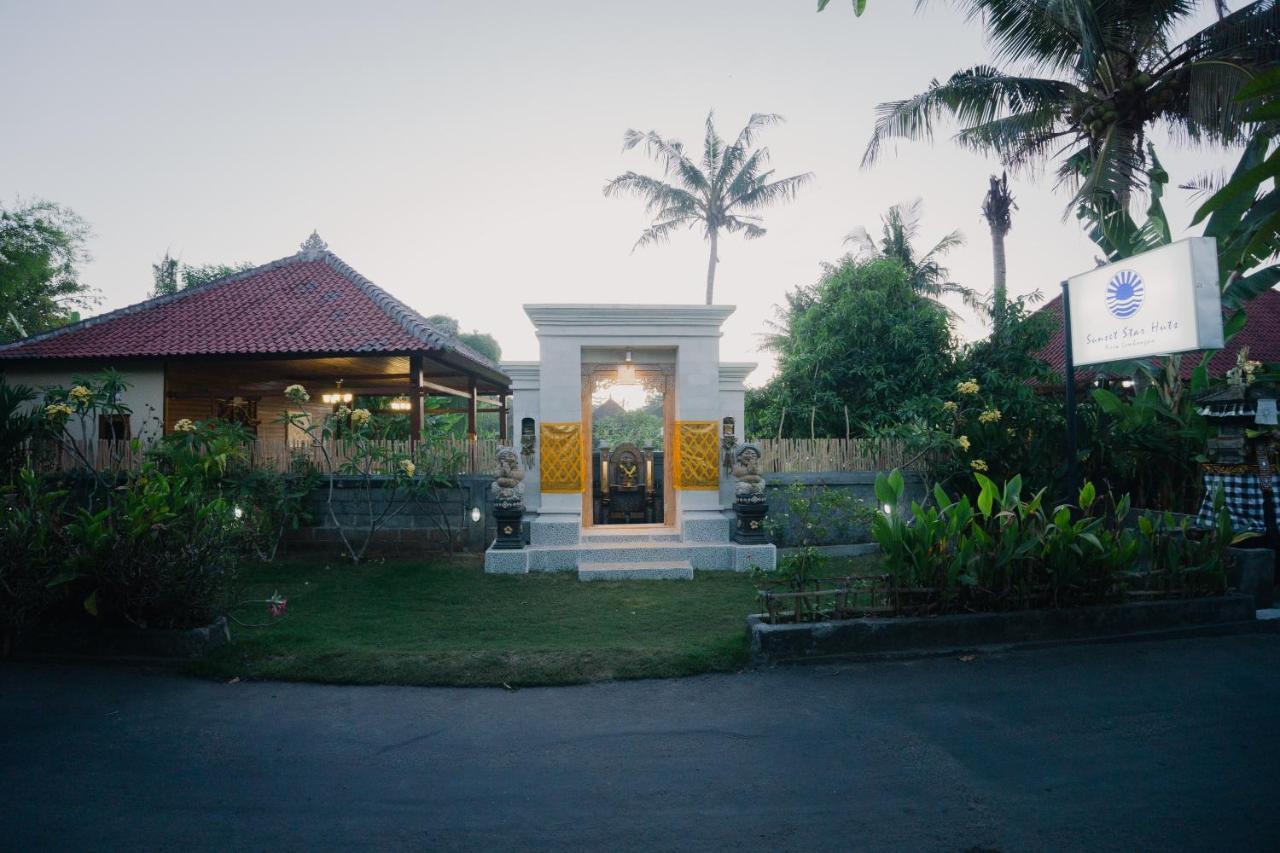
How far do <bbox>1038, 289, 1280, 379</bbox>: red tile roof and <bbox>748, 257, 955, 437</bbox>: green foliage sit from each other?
641 centimetres

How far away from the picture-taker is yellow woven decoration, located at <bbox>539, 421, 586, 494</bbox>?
9234 mm

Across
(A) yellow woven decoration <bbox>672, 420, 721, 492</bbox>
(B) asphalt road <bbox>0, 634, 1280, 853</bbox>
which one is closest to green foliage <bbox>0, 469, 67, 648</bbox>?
(B) asphalt road <bbox>0, 634, 1280, 853</bbox>

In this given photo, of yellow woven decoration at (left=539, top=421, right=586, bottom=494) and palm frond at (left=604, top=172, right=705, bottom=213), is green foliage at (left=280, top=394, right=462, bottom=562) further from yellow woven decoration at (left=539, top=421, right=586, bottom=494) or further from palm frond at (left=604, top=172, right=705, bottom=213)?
palm frond at (left=604, top=172, right=705, bottom=213)

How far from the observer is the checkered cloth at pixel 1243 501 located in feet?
23.8

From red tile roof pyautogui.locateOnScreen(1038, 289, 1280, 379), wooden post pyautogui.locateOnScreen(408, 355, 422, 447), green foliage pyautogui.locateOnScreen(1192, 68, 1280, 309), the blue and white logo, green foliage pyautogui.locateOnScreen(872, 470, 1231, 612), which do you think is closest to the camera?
green foliage pyautogui.locateOnScreen(1192, 68, 1280, 309)

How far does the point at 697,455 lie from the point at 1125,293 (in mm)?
5191

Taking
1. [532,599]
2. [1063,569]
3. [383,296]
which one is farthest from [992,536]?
[383,296]

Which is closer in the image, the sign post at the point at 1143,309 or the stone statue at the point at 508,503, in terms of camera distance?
the sign post at the point at 1143,309

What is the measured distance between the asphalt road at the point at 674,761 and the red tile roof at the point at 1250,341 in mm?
15110

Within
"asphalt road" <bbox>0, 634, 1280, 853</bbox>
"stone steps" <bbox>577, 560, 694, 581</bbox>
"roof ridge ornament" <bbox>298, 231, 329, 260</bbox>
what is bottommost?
"asphalt road" <bbox>0, 634, 1280, 853</bbox>

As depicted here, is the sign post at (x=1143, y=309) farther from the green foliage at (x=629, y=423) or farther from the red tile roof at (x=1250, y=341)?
the green foliage at (x=629, y=423)

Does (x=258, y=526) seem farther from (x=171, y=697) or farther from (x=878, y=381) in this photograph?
(x=878, y=381)

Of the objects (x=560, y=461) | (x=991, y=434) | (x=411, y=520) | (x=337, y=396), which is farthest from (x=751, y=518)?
(x=337, y=396)

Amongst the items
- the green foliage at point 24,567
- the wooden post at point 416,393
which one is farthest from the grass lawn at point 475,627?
the wooden post at point 416,393
